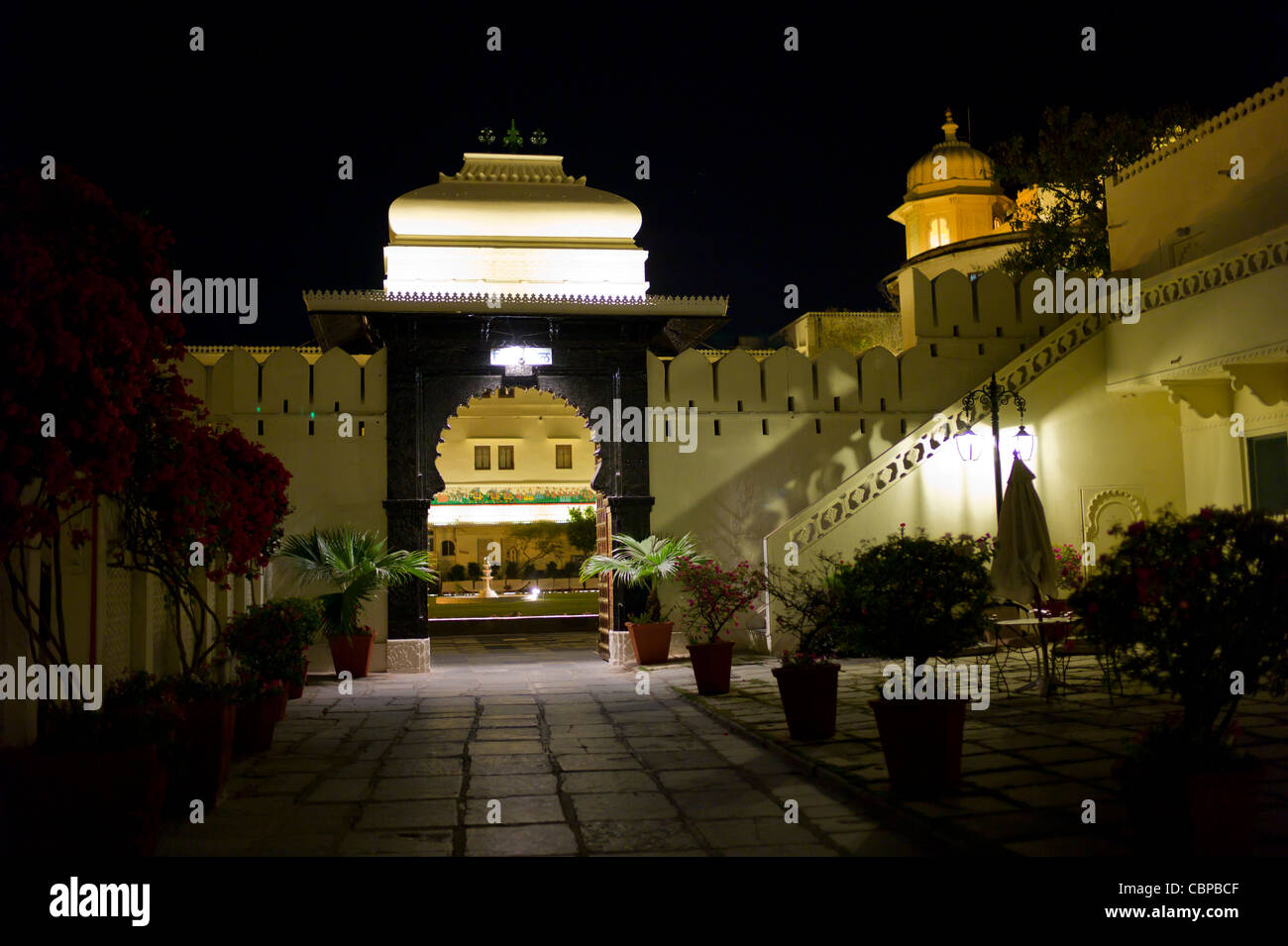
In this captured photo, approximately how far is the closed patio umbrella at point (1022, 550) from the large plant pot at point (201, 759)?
23.3 feet

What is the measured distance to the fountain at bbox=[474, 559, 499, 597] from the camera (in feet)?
101

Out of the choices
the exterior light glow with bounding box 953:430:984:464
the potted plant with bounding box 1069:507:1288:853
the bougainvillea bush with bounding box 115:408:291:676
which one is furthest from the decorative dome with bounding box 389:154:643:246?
the potted plant with bounding box 1069:507:1288:853

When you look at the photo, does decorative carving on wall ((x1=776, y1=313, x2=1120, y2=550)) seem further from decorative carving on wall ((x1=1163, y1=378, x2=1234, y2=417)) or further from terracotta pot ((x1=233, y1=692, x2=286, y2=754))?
terracotta pot ((x1=233, y1=692, x2=286, y2=754))

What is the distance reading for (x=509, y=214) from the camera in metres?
16.6

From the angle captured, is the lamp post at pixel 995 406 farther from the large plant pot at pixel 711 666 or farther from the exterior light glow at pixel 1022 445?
the large plant pot at pixel 711 666

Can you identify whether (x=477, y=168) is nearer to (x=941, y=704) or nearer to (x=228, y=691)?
(x=228, y=691)

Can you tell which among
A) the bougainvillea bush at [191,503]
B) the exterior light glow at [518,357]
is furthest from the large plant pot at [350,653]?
the bougainvillea bush at [191,503]

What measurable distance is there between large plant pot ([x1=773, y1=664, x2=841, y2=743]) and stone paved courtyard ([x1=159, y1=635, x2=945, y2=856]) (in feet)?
1.15

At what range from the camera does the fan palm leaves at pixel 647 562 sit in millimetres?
13969

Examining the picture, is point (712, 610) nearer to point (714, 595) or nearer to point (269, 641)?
point (714, 595)

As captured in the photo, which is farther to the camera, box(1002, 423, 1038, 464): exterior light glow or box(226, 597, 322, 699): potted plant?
box(1002, 423, 1038, 464): exterior light glow

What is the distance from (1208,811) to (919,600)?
2.22 m

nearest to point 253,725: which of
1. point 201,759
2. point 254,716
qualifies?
point 254,716

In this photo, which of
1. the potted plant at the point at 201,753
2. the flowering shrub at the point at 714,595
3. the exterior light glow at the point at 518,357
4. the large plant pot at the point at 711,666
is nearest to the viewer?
the potted plant at the point at 201,753
